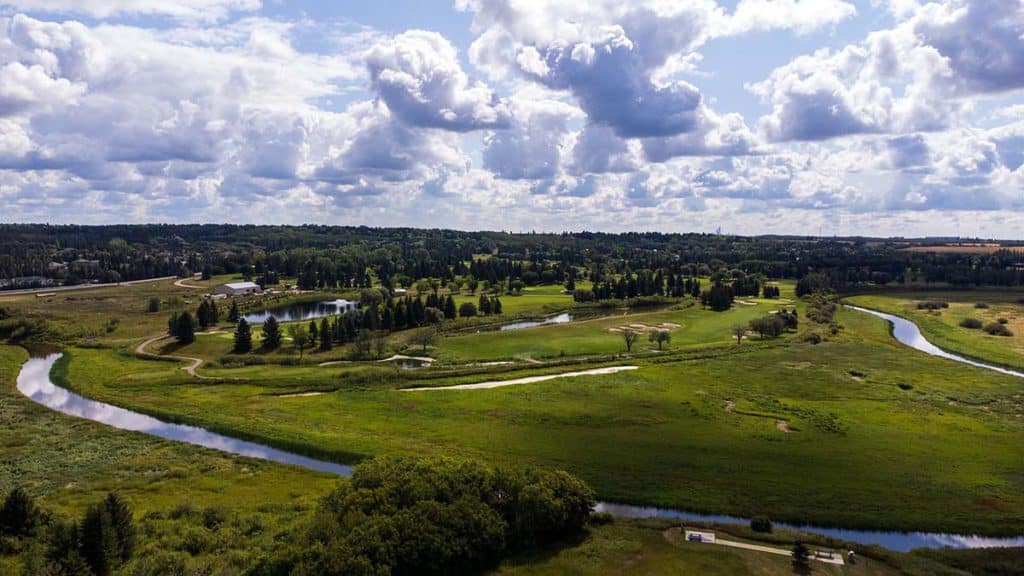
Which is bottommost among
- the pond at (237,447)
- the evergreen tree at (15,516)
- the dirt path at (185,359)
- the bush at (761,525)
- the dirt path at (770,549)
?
the pond at (237,447)

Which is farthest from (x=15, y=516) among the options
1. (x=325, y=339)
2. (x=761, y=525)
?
(x=325, y=339)

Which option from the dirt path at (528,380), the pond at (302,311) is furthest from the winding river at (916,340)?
the pond at (302,311)

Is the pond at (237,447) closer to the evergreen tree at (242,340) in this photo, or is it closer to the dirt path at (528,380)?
the dirt path at (528,380)

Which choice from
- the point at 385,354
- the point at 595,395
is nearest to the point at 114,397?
the point at 385,354

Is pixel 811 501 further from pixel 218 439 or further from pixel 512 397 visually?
pixel 218 439

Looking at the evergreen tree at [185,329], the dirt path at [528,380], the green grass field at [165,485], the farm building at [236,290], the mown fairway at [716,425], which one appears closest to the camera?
the green grass field at [165,485]

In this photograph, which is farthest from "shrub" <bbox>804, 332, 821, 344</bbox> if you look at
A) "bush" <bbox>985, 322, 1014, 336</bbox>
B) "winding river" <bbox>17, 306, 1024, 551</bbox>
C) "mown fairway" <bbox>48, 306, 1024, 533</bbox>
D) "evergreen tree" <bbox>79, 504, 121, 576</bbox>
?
"evergreen tree" <bbox>79, 504, 121, 576</bbox>

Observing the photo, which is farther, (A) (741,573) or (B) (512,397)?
(B) (512,397)
